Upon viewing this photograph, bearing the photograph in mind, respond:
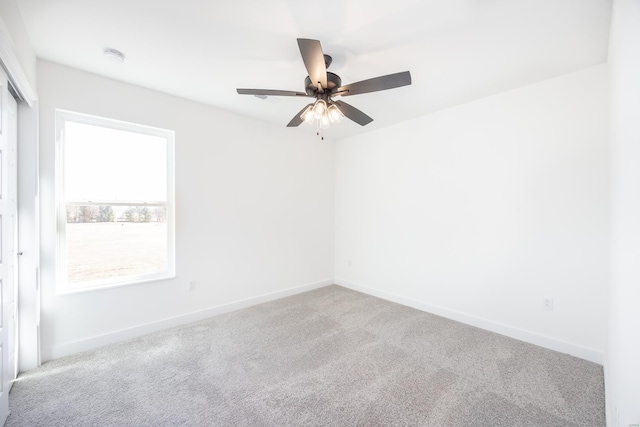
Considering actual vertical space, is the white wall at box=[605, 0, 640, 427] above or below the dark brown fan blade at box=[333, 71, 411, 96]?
below

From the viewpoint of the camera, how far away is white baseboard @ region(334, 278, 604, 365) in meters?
2.34

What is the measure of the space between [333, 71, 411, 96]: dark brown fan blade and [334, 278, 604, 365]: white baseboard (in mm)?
2701

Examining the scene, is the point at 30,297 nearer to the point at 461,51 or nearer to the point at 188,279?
the point at 188,279

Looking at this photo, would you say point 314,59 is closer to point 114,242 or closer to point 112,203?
point 112,203

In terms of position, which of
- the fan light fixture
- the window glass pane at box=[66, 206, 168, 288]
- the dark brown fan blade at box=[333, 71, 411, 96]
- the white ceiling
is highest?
the white ceiling

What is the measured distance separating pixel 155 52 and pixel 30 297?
222 cm

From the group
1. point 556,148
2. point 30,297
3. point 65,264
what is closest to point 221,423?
point 30,297

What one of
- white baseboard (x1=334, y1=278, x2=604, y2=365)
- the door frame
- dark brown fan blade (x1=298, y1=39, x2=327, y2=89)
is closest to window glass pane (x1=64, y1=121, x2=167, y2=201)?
the door frame

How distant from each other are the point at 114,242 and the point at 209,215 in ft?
3.18

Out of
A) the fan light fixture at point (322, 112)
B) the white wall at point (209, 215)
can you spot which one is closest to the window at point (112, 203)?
the white wall at point (209, 215)

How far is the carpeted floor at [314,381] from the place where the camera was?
5.58 ft

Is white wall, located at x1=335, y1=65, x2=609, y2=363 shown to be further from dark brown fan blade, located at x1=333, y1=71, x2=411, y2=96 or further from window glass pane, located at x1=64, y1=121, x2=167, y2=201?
window glass pane, located at x1=64, y1=121, x2=167, y2=201

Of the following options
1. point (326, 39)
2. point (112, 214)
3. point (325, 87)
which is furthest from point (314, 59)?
point (112, 214)

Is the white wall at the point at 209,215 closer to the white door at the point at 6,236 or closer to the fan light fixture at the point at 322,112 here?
the white door at the point at 6,236
